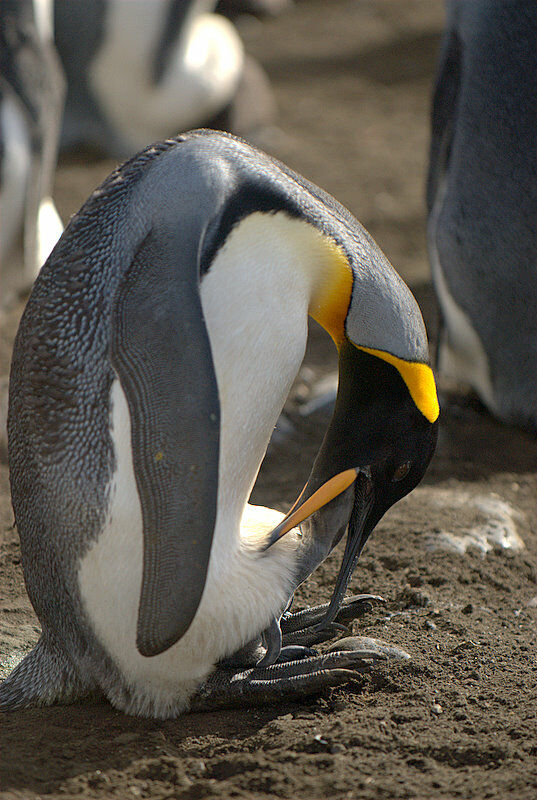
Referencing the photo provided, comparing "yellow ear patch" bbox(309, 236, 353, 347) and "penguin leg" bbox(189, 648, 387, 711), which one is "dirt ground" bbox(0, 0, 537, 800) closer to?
"penguin leg" bbox(189, 648, 387, 711)

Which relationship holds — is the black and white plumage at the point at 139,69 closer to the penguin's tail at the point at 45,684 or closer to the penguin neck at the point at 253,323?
the penguin neck at the point at 253,323

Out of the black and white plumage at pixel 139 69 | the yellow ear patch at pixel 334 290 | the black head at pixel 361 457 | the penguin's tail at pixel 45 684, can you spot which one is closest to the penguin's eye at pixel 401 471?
the black head at pixel 361 457

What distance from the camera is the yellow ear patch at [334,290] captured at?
2.18m

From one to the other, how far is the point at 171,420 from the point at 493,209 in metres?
2.41

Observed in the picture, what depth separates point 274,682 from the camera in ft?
7.22

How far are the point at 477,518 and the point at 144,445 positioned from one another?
5.09 ft

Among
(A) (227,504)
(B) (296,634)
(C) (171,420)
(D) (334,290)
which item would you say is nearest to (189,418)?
(C) (171,420)

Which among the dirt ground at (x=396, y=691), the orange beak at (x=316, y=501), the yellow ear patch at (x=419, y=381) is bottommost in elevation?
the dirt ground at (x=396, y=691)

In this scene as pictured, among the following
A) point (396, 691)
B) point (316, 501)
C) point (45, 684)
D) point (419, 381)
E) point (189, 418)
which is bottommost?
point (396, 691)

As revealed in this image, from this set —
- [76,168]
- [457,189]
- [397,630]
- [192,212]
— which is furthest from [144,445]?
[76,168]

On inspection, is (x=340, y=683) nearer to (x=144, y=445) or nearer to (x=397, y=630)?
(x=397, y=630)

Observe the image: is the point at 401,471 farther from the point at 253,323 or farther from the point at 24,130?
the point at 24,130

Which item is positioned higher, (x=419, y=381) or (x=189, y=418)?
(x=189, y=418)

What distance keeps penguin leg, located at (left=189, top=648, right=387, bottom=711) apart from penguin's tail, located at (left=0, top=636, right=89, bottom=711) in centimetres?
29
